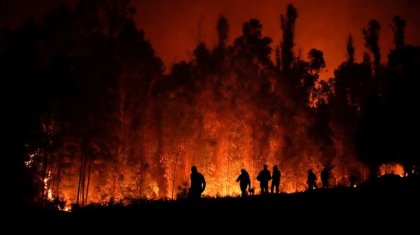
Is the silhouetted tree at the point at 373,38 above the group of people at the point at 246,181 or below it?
above

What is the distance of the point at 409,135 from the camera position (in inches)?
1233

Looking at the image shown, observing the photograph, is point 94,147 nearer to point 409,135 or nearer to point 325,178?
point 325,178

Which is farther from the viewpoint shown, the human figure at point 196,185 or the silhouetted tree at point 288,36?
the silhouetted tree at point 288,36

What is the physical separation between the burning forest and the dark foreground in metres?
8.78

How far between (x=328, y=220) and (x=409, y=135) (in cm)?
2280

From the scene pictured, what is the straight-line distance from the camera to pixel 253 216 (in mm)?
12578

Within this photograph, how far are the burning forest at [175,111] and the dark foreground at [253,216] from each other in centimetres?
878

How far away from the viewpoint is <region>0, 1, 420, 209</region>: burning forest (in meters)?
24.4

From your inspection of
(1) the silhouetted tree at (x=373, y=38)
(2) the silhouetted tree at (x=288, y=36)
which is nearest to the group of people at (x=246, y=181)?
(2) the silhouetted tree at (x=288, y=36)

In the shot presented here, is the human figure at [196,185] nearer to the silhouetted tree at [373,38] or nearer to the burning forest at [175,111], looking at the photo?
the burning forest at [175,111]

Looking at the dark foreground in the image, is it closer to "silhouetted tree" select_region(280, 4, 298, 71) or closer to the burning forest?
the burning forest

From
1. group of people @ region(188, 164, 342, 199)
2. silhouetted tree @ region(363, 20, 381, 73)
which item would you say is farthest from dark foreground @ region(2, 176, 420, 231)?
silhouetted tree @ region(363, 20, 381, 73)

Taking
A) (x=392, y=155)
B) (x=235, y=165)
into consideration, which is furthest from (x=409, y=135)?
(x=235, y=165)

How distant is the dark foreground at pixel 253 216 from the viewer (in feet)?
37.0
